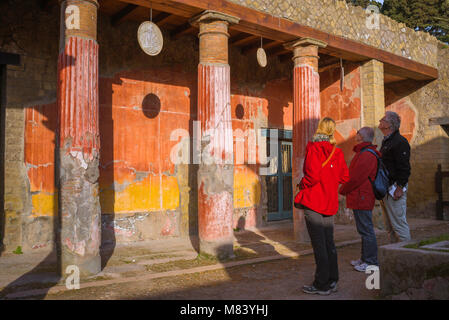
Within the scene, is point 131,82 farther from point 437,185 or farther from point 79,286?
point 437,185

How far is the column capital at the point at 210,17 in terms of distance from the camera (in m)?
6.05

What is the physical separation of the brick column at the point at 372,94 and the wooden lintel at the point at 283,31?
0.23 m

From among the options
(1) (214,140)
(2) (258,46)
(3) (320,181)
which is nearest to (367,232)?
(3) (320,181)

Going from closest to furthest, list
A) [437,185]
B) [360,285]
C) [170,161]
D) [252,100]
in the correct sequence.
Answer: [360,285], [170,161], [252,100], [437,185]

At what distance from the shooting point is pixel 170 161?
316 inches

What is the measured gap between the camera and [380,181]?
440 cm

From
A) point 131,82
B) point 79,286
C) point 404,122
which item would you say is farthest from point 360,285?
point 404,122

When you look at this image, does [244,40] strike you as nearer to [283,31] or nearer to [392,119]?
[283,31]

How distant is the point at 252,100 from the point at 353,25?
2758 millimetres

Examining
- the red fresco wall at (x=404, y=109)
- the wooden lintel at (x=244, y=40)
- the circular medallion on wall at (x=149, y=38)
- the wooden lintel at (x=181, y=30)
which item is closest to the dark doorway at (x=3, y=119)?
the circular medallion on wall at (x=149, y=38)

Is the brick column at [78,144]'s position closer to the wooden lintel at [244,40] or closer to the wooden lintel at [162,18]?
the wooden lintel at [162,18]

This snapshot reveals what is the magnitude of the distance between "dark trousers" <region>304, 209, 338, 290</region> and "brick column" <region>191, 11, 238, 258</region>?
2.27 m

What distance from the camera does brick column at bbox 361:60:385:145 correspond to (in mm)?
9086

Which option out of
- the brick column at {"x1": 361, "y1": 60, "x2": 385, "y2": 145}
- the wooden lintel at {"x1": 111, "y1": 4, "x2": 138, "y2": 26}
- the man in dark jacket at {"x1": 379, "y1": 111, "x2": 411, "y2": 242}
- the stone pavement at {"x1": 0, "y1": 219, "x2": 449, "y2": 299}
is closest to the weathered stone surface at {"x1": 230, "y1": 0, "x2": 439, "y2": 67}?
the brick column at {"x1": 361, "y1": 60, "x2": 385, "y2": 145}
